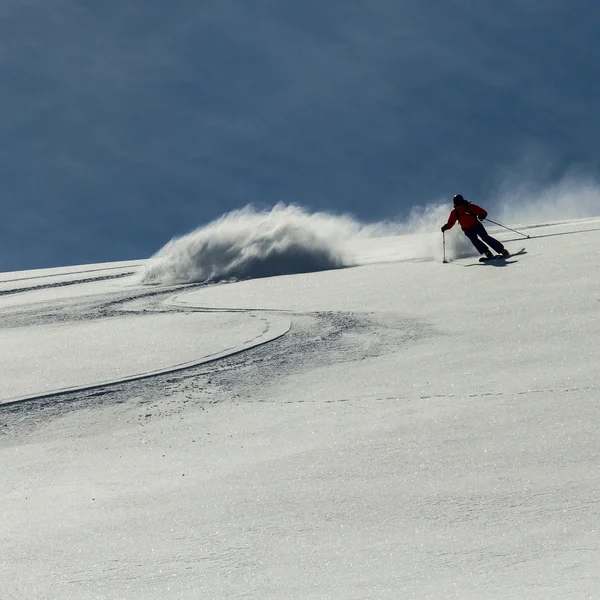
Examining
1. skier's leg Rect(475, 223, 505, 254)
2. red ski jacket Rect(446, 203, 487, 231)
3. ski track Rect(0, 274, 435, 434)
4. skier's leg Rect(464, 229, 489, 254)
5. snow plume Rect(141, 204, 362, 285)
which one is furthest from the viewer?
snow plume Rect(141, 204, 362, 285)

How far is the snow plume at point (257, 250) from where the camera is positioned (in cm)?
1845

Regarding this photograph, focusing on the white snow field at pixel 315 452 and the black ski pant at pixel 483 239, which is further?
the black ski pant at pixel 483 239

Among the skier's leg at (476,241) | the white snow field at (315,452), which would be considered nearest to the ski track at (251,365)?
the white snow field at (315,452)

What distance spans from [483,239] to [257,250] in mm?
4864

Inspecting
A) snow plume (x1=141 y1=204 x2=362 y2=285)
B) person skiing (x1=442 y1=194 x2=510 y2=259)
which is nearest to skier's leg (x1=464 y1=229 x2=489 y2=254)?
person skiing (x1=442 y1=194 x2=510 y2=259)

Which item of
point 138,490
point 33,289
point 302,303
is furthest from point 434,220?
point 138,490

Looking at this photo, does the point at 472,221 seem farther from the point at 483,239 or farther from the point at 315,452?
the point at 315,452

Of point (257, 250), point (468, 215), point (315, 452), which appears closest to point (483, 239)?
point (468, 215)

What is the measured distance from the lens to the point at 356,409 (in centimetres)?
720

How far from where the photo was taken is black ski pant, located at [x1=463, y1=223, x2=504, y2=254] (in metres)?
16.1

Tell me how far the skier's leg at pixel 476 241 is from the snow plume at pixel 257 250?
124 inches

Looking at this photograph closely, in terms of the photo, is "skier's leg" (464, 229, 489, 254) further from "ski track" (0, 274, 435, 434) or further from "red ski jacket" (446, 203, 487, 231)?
"ski track" (0, 274, 435, 434)

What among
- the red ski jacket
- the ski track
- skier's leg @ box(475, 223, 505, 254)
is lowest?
the ski track

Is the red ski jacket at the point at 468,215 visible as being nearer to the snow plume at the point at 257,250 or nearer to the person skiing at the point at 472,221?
the person skiing at the point at 472,221
